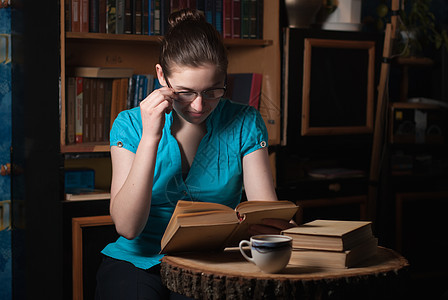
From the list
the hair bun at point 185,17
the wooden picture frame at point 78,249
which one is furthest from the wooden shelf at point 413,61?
the wooden picture frame at point 78,249

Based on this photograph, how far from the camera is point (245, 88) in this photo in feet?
8.01

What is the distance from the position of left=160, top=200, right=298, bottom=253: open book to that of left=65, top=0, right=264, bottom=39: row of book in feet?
3.98

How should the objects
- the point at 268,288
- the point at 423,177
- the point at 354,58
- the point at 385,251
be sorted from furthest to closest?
the point at 423,177, the point at 354,58, the point at 385,251, the point at 268,288

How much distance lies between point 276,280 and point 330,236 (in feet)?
0.54

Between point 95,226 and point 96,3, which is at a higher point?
point 96,3

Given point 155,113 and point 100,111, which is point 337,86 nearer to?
point 100,111

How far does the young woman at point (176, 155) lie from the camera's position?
4.44 ft

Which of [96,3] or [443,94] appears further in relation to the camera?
[443,94]

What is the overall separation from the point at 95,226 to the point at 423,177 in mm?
1682

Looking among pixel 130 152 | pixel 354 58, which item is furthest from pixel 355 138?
pixel 130 152

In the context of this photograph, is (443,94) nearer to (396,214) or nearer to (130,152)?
(396,214)

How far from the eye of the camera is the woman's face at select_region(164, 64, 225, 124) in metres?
1.40

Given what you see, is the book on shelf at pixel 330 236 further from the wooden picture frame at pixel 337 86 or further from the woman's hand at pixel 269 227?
the wooden picture frame at pixel 337 86

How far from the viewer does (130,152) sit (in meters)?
1.45
